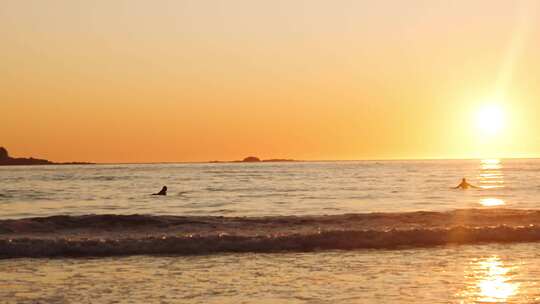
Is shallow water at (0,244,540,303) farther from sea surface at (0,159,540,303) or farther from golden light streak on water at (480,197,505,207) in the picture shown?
golden light streak on water at (480,197,505,207)

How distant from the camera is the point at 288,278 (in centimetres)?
1638

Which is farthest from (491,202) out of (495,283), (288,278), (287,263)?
(288,278)

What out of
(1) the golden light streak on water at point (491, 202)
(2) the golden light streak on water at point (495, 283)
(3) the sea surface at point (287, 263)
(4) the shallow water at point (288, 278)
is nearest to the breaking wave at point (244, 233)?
(3) the sea surface at point (287, 263)

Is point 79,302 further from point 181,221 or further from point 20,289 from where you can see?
point 181,221

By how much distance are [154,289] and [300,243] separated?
7.72 meters

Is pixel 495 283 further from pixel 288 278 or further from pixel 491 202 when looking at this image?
pixel 491 202

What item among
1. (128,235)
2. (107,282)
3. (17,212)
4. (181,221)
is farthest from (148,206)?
(107,282)

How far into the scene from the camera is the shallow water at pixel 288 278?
47.0ft

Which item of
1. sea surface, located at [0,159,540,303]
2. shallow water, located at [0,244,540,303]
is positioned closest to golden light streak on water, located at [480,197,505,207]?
sea surface, located at [0,159,540,303]

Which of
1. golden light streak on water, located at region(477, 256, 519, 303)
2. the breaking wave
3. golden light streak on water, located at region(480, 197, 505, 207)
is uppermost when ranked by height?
golden light streak on water, located at region(480, 197, 505, 207)

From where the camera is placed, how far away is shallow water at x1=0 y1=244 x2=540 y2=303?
14.3 metres

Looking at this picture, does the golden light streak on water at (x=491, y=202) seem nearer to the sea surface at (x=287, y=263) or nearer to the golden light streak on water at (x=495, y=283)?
the sea surface at (x=287, y=263)

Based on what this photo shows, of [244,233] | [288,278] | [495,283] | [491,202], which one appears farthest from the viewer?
[491,202]

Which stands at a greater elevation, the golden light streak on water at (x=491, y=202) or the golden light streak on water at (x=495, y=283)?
the golden light streak on water at (x=491, y=202)
